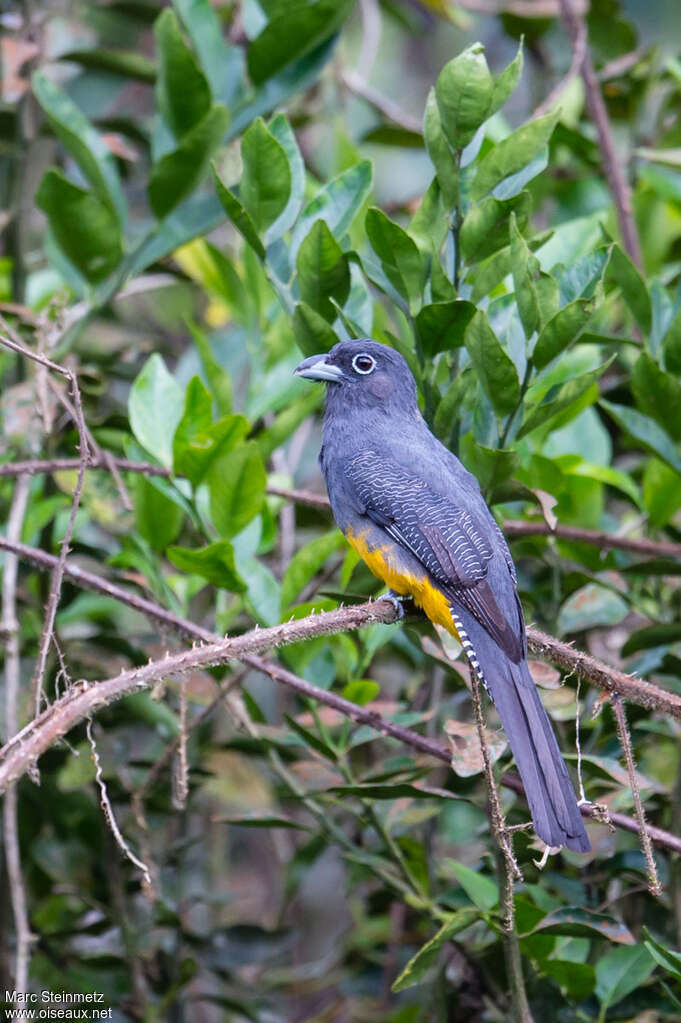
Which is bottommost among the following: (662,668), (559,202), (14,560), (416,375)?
(662,668)

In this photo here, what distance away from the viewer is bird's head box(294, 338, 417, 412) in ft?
11.2

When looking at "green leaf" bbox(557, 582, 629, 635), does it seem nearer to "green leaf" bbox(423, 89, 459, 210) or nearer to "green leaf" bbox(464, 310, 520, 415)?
"green leaf" bbox(464, 310, 520, 415)

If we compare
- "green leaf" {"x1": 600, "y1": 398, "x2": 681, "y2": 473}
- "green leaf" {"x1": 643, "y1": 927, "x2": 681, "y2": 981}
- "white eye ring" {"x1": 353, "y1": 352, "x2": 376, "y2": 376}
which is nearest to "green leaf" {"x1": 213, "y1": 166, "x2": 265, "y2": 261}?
"white eye ring" {"x1": 353, "y1": 352, "x2": 376, "y2": 376}

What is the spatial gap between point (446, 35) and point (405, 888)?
19.3 ft

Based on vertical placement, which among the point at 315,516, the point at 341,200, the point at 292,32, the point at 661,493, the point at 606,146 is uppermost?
the point at 292,32

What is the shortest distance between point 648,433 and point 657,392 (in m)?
0.13

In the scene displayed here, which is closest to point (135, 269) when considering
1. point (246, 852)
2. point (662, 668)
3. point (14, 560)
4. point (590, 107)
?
point (14, 560)

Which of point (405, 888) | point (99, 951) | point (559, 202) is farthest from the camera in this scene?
point (559, 202)

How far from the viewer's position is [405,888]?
326 centimetres

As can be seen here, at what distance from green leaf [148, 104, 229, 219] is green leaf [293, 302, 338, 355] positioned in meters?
0.79

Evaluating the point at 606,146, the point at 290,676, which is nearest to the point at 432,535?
the point at 290,676

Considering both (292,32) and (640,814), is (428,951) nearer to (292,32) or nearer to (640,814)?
(640,814)

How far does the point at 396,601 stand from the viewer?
309cm

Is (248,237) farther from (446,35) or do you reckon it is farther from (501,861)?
(446,35)
